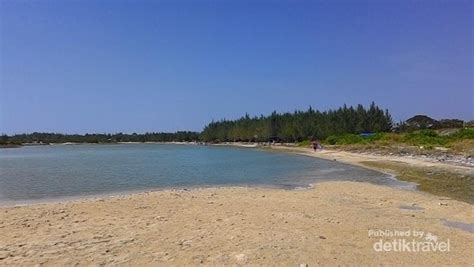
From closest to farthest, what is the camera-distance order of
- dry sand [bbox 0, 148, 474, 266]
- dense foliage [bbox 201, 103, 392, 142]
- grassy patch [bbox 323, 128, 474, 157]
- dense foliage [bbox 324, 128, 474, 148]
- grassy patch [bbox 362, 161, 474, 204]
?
dry sand [bbox 0, 148, 474, 266] < grassy patch [bbox 362, 161, 474, 204] < grassy patch [bbox 323, 128, 474, 157] < dense foliage [bbox 324, 128, 474, 148] < dense foliage [bbox 201, 103, 392, 142]

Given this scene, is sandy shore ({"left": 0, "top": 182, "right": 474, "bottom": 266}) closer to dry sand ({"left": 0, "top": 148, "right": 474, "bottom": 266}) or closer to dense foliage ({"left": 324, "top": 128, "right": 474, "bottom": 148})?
dry sand ({"left": 0, "top": 148, "right": 474, "bottom": 266})

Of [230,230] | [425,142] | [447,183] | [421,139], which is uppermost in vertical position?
[421,139]

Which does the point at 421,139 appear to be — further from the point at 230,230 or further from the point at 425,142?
the point at 230,230

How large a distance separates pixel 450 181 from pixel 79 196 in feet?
66.5

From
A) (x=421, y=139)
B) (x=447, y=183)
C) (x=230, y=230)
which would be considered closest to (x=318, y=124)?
(x=421, y=139)

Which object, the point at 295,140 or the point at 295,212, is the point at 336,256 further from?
the point at 295,140

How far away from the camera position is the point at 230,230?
11.0 metres

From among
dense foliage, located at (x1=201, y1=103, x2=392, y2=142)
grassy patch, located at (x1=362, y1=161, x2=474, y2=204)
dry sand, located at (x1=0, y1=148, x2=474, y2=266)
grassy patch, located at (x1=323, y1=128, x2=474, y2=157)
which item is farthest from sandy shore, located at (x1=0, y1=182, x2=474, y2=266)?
dense foliage, located at (x1=201, y1=103, x2=392, y2=142)

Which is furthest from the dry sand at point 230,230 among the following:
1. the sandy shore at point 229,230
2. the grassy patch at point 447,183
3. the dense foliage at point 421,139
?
the dense foliage at point 421,139

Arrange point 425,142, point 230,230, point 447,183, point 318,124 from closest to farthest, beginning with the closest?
point 230,230 → point 447,183 → point 425,142 → point 318,124

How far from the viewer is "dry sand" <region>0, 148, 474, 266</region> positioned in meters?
8.46

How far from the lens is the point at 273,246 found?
30.0ft

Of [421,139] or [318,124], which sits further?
[318,124]

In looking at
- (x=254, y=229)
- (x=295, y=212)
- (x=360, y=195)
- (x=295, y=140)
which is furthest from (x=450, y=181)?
(x=295, y=140)
